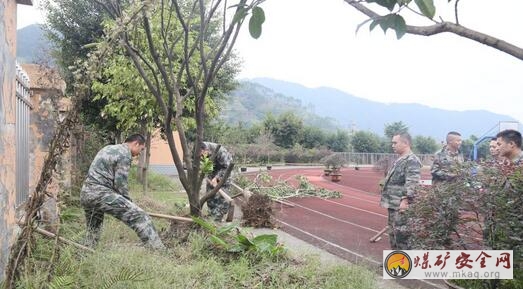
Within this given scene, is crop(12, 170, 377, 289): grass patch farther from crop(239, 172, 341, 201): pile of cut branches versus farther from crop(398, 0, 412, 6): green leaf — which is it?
crop(239, 172, 341, 201): pile of cut branches

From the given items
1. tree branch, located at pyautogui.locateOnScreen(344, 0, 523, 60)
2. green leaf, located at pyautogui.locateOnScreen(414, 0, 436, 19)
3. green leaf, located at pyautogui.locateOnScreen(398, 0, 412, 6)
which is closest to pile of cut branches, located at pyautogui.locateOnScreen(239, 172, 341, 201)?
tree branch, located at pyautogui.locateOnScreen(344, 0, 523, 60)

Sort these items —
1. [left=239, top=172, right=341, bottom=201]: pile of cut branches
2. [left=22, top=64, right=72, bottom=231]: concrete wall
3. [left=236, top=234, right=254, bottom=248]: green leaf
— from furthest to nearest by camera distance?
[left=239, top=172, right=341, bottom=201]: pile of cut branches, [left=22, top=64, right=72, bottom=231]: concrete wall, [left=236, top=234, right=254, bottom=248]: green leaf

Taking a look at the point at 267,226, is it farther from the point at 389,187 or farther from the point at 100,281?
the point at 100,281

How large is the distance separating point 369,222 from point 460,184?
642 centimetres

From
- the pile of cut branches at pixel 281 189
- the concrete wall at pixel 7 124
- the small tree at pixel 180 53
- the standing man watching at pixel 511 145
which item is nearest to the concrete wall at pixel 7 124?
the concrete wall at pixel 7 124

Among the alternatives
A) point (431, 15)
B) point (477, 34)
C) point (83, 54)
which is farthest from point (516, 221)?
point (83, 54)

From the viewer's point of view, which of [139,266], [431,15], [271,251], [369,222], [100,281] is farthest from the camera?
[369,222]

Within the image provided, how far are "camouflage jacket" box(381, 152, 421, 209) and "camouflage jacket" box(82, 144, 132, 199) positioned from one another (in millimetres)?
3045

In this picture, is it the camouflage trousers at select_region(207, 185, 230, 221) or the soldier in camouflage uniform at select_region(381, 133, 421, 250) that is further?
the camouflage trousers at select_region(207, 185, 230, 221)

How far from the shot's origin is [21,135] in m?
5.19

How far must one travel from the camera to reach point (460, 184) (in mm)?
3740

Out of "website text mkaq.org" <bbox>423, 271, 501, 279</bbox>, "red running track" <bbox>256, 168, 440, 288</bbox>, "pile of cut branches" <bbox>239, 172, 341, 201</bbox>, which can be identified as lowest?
"red running track" <bbox>256, 168, 440, 288</bbox>

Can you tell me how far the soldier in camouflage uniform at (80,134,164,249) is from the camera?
5109 millimetres

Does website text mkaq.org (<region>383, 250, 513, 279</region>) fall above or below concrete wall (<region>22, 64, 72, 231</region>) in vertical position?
below
